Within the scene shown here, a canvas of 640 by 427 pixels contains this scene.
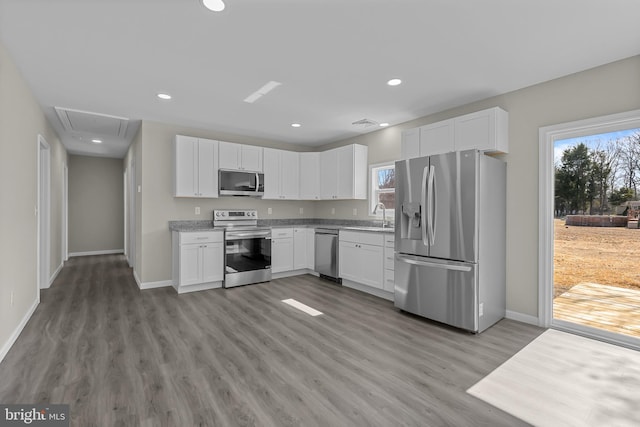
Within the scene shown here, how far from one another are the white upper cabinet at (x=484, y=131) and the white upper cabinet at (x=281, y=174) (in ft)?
10.3

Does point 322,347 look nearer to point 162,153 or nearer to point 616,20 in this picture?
point 616,20

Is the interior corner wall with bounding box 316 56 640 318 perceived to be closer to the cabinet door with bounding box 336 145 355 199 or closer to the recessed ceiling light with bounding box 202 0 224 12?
the cabinet door with bounding box 336 145 355 199

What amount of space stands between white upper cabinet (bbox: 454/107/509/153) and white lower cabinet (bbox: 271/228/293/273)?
10.2 ft

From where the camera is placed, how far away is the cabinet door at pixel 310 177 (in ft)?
19.7

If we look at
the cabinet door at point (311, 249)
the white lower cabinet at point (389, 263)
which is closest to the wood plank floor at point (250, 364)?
the white lower cabinet at point (389, 263)

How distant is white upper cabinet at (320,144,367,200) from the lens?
209 inches

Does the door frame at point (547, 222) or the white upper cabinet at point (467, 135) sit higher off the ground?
the white upper cabinet at point (467, 135)

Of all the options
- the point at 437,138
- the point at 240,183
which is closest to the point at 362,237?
the point at 437,138

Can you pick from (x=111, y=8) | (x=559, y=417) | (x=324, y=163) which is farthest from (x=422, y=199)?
(x=111, y=8)

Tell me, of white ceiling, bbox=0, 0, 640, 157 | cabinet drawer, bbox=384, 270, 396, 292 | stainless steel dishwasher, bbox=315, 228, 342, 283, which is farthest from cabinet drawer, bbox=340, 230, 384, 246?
white ceiling, bbox=0, 0, 640, 157

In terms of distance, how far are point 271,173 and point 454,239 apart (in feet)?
11.4

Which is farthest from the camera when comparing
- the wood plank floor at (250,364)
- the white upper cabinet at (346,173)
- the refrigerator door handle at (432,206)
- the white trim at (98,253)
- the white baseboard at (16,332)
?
the white trim at (98,253)

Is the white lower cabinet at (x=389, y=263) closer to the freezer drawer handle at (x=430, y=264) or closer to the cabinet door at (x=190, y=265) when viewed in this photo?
the freezer drawer handle at (x=430, y=264)

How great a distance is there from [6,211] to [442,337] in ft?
13.6
